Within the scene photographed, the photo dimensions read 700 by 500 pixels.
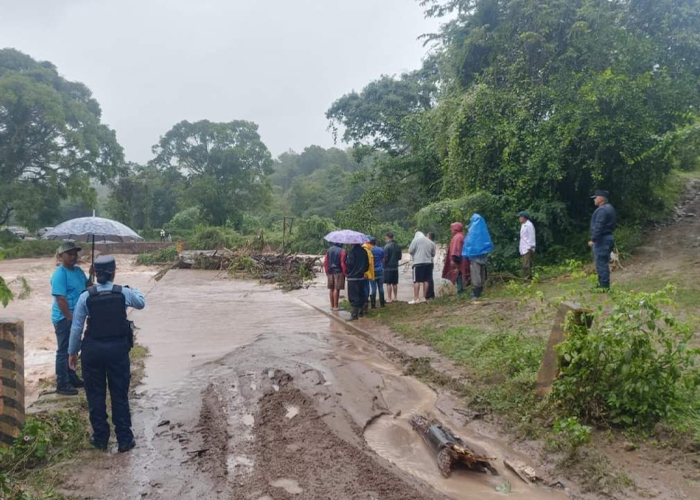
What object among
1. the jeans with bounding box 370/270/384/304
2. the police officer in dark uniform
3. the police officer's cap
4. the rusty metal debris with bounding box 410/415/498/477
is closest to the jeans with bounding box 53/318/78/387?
the police officer in dark uniform

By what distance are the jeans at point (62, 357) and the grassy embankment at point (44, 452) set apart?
20.8 inches

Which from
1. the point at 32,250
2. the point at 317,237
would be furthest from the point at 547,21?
the point at 32,250

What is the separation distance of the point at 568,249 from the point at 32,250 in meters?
37.0

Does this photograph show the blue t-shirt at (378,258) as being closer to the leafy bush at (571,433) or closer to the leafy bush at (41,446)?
the leafy bush at (571,433)

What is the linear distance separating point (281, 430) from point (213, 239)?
30358mm

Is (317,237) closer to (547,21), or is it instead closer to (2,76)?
(547,21)

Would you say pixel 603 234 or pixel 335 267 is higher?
pixel 603 234

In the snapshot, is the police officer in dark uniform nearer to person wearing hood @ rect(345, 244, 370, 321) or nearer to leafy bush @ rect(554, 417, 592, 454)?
leafy bush @ rect(554, 417, 592, 454)

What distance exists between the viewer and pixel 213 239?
113ft

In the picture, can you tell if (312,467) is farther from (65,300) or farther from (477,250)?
(477,250)

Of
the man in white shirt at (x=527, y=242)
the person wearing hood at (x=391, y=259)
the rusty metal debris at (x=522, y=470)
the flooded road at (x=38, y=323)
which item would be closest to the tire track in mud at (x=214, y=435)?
the flooded road at (x=38, y=323)

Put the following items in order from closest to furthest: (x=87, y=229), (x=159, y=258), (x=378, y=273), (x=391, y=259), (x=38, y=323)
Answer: (x=87, y=229), (x=378, y=273), (x=391, y=259), (x=38, y=323), (x=159, y=258)

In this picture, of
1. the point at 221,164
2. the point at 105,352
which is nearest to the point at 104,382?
the point at 105,352

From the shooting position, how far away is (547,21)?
13.5m
